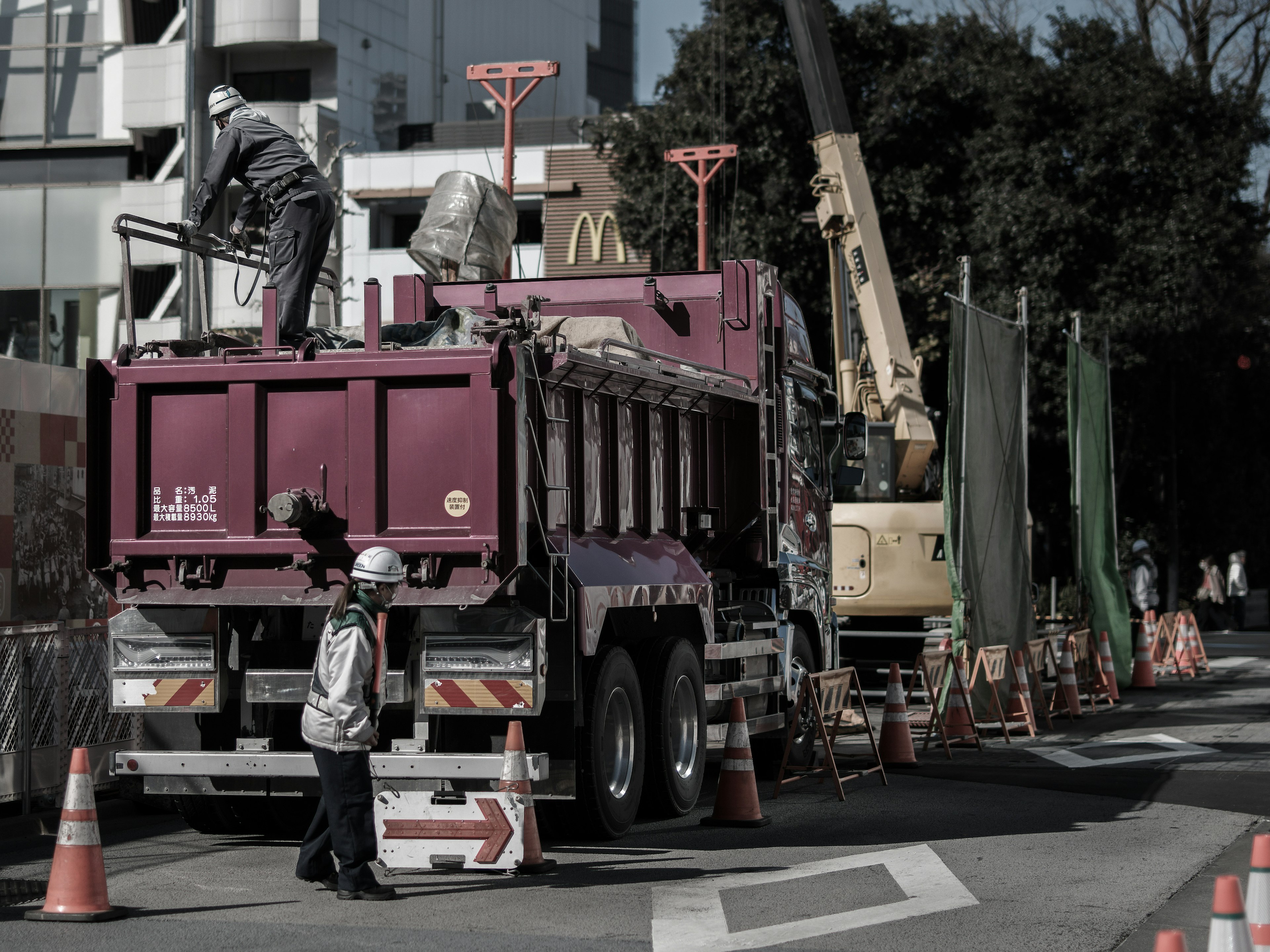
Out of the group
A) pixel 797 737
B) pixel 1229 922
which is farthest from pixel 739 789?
pixel 1229 922

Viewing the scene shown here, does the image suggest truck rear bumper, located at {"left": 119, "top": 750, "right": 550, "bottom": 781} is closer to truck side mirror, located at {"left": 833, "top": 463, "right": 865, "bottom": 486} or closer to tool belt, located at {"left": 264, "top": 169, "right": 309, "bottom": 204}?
tool belt, located at {"left": 264, "top": 169, "right": 309, "bottom": 204}

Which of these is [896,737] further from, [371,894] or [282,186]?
[282,186]

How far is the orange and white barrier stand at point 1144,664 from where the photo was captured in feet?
71.7

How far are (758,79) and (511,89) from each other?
12.6 meters

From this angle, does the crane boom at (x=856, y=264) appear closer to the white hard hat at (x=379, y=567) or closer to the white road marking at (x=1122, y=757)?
the white road marking at (x=1122, y=757)

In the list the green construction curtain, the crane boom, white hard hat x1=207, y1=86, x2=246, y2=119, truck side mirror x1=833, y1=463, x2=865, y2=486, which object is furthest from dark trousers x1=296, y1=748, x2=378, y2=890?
the crane boom

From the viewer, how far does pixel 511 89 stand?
20.1 m

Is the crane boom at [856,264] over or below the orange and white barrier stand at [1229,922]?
over

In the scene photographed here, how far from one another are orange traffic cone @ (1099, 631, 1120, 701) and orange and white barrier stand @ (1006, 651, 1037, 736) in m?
3.07

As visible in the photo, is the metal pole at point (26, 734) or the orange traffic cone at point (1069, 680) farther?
the orange traffic cone at point (1069, 680)

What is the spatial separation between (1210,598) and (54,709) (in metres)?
29.8

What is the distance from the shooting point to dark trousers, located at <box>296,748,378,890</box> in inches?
310

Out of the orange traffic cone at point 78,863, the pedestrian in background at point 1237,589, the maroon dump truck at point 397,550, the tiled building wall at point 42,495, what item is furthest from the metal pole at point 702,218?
the pedestrian in background at point 1237,589

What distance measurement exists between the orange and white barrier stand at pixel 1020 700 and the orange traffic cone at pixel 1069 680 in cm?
101
